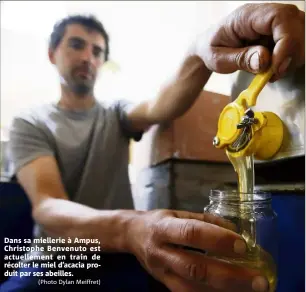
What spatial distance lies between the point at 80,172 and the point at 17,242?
0.33 ft

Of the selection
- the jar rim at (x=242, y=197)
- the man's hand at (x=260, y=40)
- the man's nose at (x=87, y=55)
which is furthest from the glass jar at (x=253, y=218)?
the man's nose at (x=87, y=55)

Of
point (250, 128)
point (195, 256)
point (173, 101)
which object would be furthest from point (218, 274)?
point (173, 101)

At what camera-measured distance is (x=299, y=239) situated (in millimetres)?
343

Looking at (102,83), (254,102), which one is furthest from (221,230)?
(102,83)

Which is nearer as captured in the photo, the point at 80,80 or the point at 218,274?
the point at 218,274

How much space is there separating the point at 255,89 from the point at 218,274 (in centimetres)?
16

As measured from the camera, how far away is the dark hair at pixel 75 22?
0.40 metres

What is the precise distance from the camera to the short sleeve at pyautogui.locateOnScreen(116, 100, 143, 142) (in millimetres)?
431

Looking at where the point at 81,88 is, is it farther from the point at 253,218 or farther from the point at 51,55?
the point at 253,218

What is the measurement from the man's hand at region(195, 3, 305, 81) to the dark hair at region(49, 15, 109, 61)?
136mm

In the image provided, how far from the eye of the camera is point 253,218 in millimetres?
317

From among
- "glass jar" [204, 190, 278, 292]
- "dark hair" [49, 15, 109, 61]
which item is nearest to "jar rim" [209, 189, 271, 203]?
"glass jar" [204, 190, 278, 292]

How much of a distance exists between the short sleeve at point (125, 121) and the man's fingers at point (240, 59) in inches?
4.7

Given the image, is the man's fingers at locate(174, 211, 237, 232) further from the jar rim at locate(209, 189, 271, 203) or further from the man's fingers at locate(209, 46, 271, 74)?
the man's fingers at locate(209, 46, 271, 74)
